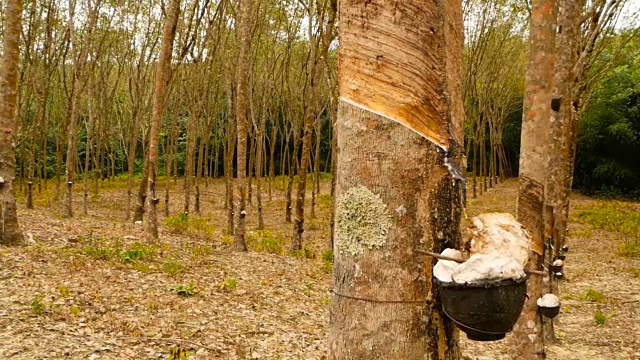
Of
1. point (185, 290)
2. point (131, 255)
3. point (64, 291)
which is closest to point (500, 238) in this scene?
point (64, 291)

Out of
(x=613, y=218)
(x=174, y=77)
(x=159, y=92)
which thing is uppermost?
(x=174, y=77)

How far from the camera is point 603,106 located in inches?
1101

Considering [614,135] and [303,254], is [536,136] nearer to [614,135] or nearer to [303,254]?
[303,254]

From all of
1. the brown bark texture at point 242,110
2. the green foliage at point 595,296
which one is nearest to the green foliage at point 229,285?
the brown bark texture at point 242,110

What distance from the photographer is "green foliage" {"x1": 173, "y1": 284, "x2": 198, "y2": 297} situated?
635cm

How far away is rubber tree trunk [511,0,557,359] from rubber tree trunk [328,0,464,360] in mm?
2796

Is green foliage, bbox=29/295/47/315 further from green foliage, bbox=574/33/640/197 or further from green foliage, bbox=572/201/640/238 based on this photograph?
green foliage, bbox=574/33/640/197

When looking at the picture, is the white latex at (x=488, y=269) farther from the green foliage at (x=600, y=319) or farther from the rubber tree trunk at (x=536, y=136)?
the green foliage at (x=600, y=319)

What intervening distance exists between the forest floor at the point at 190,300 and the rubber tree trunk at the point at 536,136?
2132mm

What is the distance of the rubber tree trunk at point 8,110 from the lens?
23.8 feet

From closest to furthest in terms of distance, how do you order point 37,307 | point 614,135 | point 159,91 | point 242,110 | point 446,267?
point 446,267
point 37,307
point 159,91
point 242,110
point 614,135

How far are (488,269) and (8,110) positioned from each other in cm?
836

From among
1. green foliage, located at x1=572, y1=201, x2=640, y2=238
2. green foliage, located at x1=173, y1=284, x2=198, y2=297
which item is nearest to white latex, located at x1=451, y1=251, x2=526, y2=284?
green foliage, located at x1=173, y1=284, x2=198, y2=297

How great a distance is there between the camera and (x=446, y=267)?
1.17m
